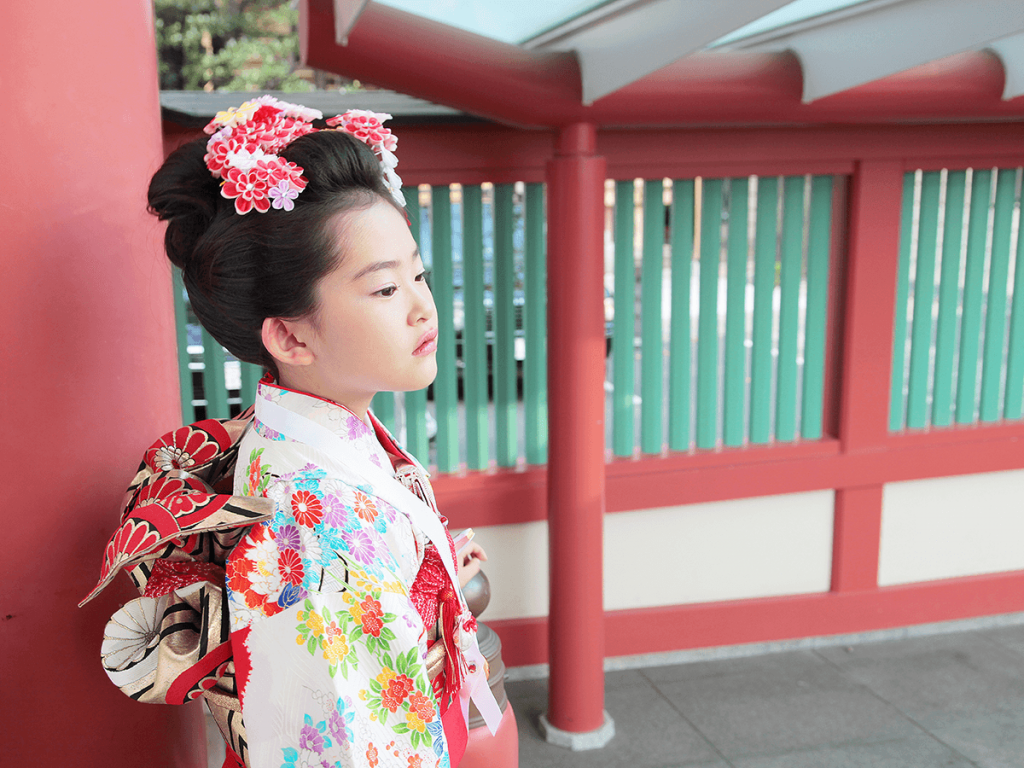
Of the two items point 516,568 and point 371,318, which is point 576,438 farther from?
point 371,318

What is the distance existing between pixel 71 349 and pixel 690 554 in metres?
3.02

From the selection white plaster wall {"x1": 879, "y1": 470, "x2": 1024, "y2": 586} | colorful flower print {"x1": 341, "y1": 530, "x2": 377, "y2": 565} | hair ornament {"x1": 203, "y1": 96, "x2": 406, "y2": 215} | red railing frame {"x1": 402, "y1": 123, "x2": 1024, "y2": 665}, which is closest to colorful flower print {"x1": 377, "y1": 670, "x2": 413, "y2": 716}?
colorful flower print {"x1": 341, "y1": 530, "x2": 377, "y2": 565}

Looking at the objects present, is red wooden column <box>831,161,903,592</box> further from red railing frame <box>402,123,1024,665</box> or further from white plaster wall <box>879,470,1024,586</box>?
white plaster wall <box>879,470,1024,586</box>

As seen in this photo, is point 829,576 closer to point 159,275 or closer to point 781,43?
point 781,43

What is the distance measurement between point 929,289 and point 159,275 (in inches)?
136

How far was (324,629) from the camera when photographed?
1.13m

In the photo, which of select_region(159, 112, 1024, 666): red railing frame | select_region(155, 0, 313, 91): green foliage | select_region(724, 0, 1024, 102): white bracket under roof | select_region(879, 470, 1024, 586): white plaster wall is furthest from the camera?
select_region(155, 0, 313, 91): green foliage

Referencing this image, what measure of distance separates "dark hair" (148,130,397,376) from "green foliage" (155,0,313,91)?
41.6ft

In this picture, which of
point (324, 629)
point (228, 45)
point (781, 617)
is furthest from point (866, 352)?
point (228, 45)

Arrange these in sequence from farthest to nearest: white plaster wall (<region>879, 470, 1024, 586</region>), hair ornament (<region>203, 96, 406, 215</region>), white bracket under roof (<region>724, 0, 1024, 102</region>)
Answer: white plaster wall (<region>879, 470, 1024, 586</region>), white bracket under roof (<region>724, 0, 1024, 102</region>), hair ornament (<region>203, 96, 406, 215</region>)

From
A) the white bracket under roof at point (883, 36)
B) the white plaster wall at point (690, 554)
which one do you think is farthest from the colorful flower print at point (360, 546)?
the white plaster wall at point (690, 554)

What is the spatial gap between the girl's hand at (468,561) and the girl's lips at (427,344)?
1.45ft

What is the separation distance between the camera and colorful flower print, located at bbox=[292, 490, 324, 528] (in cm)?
120

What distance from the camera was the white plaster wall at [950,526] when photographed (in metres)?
4.02
